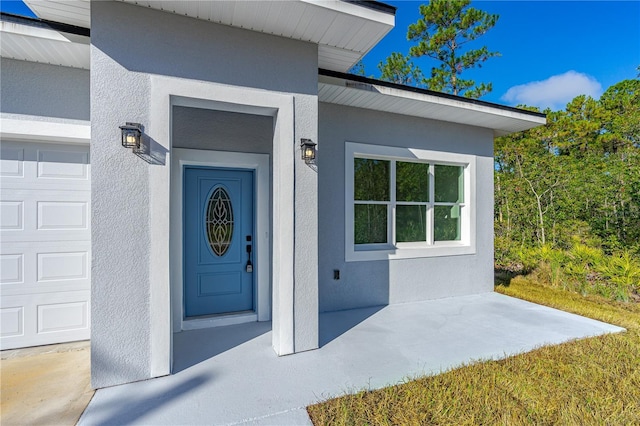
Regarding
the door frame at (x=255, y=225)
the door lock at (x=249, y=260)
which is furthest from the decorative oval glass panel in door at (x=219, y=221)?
the door frame at (x=255, y=225)

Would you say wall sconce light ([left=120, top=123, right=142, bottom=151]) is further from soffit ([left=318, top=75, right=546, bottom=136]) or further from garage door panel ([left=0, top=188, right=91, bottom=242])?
soffit ([left=318, top=75, right=546, bottom=136])

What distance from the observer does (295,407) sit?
2514 mm

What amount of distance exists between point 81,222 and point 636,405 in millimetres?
6264

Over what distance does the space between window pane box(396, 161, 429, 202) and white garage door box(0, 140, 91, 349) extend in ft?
16.6

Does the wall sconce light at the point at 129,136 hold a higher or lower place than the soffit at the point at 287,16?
lower

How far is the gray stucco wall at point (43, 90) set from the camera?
3.51 meters

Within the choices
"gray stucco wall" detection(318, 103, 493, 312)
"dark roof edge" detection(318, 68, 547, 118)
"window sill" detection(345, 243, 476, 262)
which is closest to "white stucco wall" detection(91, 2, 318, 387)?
"dark roof edge" detection(318, 68, 547, 118)

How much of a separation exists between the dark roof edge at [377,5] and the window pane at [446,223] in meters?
3.99

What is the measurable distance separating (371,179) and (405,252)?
1.53m

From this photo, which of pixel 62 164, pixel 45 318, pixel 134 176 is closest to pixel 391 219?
pixel 134 176

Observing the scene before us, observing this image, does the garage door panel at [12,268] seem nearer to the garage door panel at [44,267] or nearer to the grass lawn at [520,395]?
the garage door panel at [44,267]

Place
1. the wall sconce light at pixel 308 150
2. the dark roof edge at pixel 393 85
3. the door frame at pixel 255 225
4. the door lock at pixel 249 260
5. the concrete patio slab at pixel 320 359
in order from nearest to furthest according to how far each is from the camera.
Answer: the concrete patio slab at pixel 320 359
the wall sconce light at pixel 308 150
the door frame at pixel 255 225
the dark roof edge at pixel 393 85
the door lock at pixel 249 260

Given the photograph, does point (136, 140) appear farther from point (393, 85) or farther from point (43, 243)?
point (393, 85)

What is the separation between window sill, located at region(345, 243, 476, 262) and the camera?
520cm
